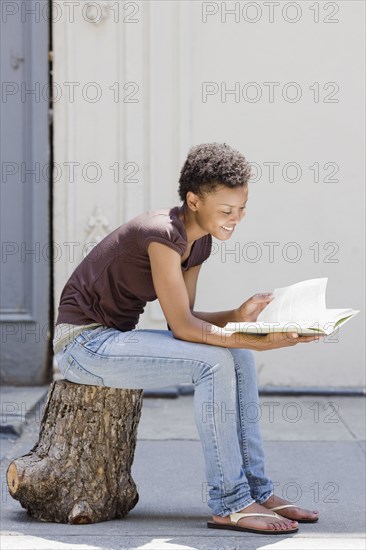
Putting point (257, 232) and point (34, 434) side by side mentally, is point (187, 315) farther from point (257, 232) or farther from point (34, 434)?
point (257, 232)

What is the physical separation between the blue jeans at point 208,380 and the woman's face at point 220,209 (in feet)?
1.40

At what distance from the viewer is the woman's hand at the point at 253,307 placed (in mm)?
4051

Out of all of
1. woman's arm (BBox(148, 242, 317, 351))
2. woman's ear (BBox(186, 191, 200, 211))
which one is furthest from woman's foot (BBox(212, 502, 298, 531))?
woman's ear (BBox(186, 191, 200, 211))

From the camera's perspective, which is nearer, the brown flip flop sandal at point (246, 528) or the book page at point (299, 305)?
the book page at point (299, 305)

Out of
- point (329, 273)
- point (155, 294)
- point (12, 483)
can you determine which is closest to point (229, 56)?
point (329, 273)

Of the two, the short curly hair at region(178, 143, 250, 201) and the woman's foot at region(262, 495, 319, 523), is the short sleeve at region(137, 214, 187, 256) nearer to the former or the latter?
the short curly hair at region(178, 143, 250, 201)

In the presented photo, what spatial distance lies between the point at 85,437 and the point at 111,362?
1.15ft

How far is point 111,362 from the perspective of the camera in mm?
3885

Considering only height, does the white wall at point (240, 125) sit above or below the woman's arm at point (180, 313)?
above

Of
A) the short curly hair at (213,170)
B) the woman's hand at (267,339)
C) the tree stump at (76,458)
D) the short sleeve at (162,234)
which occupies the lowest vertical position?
the tree stump at (76,458)

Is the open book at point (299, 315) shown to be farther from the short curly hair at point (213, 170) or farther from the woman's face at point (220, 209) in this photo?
the short curly hair at point (213, 170)

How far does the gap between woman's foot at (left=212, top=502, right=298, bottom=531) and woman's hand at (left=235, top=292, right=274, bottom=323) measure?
2.25 ft

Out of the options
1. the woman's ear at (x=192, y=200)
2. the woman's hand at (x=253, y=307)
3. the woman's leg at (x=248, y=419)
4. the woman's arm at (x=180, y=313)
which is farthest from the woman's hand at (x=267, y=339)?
the woman's ear at (x=192, y=200)

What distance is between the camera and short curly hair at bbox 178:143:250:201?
3.85m
